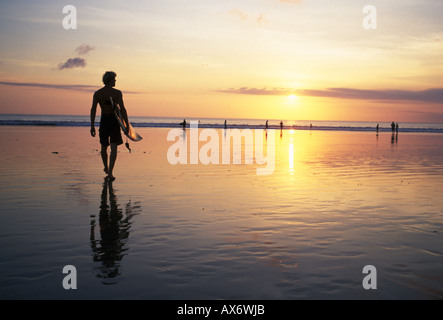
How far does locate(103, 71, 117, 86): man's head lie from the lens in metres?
10.6

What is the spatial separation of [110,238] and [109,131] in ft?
18.9

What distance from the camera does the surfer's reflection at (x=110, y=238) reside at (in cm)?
438

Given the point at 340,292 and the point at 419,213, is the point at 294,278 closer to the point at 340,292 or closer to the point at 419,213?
the point at 340,292

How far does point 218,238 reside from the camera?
566 cm

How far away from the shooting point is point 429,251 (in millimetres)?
5191

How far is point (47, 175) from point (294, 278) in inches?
361

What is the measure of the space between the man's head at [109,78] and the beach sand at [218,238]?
263 centimetres

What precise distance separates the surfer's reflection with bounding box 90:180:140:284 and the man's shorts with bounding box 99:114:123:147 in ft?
9.10
